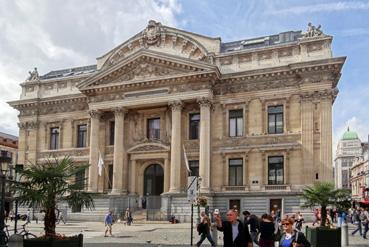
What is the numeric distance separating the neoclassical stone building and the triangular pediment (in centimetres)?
10

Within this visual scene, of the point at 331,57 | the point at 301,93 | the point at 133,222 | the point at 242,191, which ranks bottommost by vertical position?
the point at 133,222

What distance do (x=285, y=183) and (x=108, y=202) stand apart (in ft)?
52.8

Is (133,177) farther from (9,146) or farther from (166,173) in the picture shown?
(9,146)

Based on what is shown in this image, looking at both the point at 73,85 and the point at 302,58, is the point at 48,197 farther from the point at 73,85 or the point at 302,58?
the point at 73,85

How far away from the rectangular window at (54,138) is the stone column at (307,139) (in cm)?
2644

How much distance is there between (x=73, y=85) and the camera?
51.4 meters

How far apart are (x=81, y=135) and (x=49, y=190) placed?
1432 inches

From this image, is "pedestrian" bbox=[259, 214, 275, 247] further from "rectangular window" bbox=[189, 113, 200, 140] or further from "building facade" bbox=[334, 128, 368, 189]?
"building facade" bbox=[334, 128, 368, 189]

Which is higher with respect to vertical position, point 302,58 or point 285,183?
point 302,58

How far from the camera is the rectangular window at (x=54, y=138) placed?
52088mm

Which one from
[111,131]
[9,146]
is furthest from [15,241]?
[9,146]

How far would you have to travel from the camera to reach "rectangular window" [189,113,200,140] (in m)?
44.2

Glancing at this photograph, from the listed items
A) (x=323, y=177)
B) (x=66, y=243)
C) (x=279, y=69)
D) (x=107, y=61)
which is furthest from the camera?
(x=107, y=61)

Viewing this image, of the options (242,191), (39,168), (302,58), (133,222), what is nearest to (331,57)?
(302,58)
